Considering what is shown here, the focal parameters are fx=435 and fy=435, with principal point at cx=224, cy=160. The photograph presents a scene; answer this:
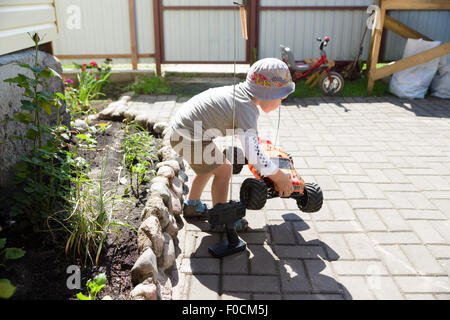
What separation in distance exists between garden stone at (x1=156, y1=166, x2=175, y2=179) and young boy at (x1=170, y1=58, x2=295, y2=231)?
0.89 feet

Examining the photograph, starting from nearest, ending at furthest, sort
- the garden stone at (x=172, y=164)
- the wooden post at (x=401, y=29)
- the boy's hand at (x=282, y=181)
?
the boy's hand at (x=282, y=181) → the garden stone at (x=172, y=164) → the wooden post at (x=401, y=29)

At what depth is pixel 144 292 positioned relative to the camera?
2293 millimetres

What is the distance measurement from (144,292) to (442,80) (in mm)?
7230

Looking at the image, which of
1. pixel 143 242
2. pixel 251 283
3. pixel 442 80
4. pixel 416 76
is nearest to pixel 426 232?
pixel 251 283

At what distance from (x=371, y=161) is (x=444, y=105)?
3.22 meters

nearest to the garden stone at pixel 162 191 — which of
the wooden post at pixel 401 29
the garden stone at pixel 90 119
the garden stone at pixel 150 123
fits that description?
the garden stone at pixel 150 123

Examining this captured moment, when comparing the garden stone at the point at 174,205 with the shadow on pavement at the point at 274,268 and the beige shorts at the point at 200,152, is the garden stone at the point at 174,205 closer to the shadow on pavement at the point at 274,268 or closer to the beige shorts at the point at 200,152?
the shadow on pavement at the point at 274,268

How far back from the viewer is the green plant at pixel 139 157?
3.63 m

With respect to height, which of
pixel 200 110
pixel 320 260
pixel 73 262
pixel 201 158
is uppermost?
pixel 200 110

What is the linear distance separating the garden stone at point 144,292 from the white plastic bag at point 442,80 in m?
7.05

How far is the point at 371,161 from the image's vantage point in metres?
4.83

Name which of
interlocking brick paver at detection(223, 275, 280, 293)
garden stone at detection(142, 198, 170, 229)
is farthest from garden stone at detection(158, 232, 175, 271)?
interlocking brick paver at detection(223, 275, 280, 293)

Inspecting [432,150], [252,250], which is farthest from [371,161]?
[252,250]

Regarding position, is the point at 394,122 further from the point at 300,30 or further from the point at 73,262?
the point at 73,262
